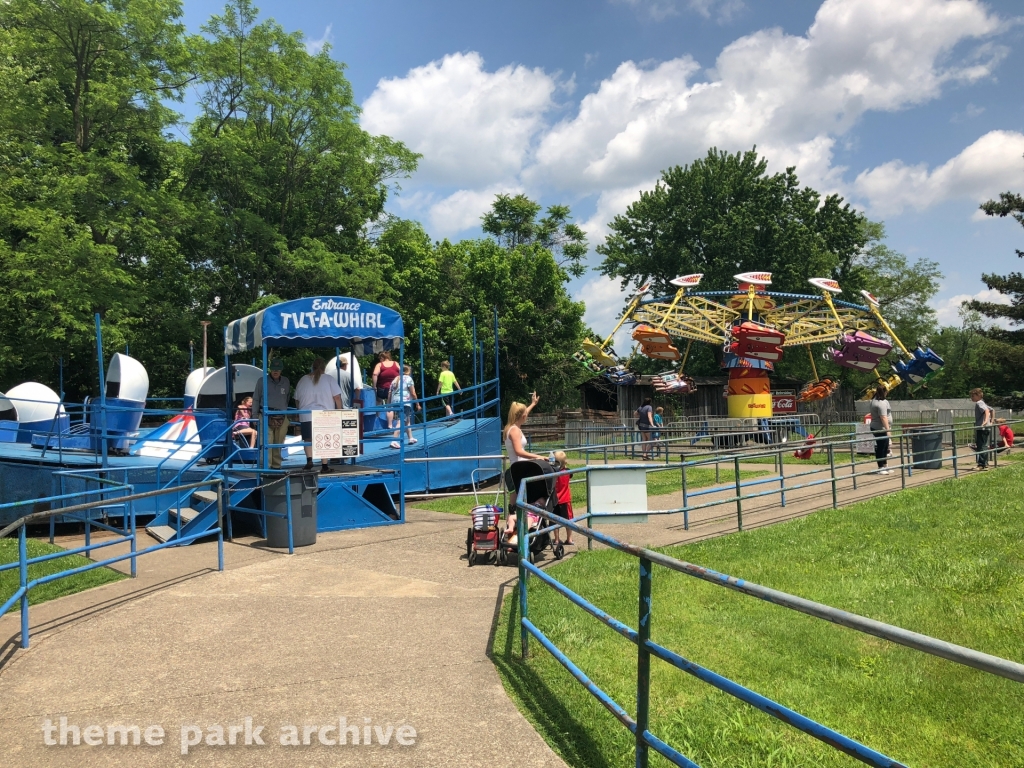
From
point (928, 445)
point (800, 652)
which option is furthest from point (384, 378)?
point (928, 445)

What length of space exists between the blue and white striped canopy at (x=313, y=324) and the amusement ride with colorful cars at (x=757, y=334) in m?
19.9

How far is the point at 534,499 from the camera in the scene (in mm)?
8594

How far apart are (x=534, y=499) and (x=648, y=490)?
24.6 ft

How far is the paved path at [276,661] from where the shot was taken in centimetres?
421

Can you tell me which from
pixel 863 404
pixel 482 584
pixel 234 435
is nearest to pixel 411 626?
pixel 482 584

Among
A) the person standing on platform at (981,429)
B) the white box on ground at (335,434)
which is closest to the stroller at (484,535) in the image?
the white box on ground at (335,434)

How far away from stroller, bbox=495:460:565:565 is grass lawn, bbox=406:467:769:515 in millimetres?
4093

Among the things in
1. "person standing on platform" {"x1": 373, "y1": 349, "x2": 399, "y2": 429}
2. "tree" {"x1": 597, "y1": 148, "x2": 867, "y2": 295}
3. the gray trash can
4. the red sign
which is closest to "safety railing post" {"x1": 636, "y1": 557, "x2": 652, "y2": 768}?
the gray trash can

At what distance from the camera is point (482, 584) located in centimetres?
792

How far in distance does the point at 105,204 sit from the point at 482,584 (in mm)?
21350

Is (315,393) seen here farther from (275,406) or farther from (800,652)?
(800,652)

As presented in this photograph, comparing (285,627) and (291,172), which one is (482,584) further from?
(291,172)

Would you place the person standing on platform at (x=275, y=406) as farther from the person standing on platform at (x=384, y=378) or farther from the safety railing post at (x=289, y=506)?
the person standing on platform at (x=384, y=378)

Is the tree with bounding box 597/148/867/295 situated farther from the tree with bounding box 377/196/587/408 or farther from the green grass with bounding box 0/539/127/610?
Result: the green grass with bounding box 0/539/127/610
